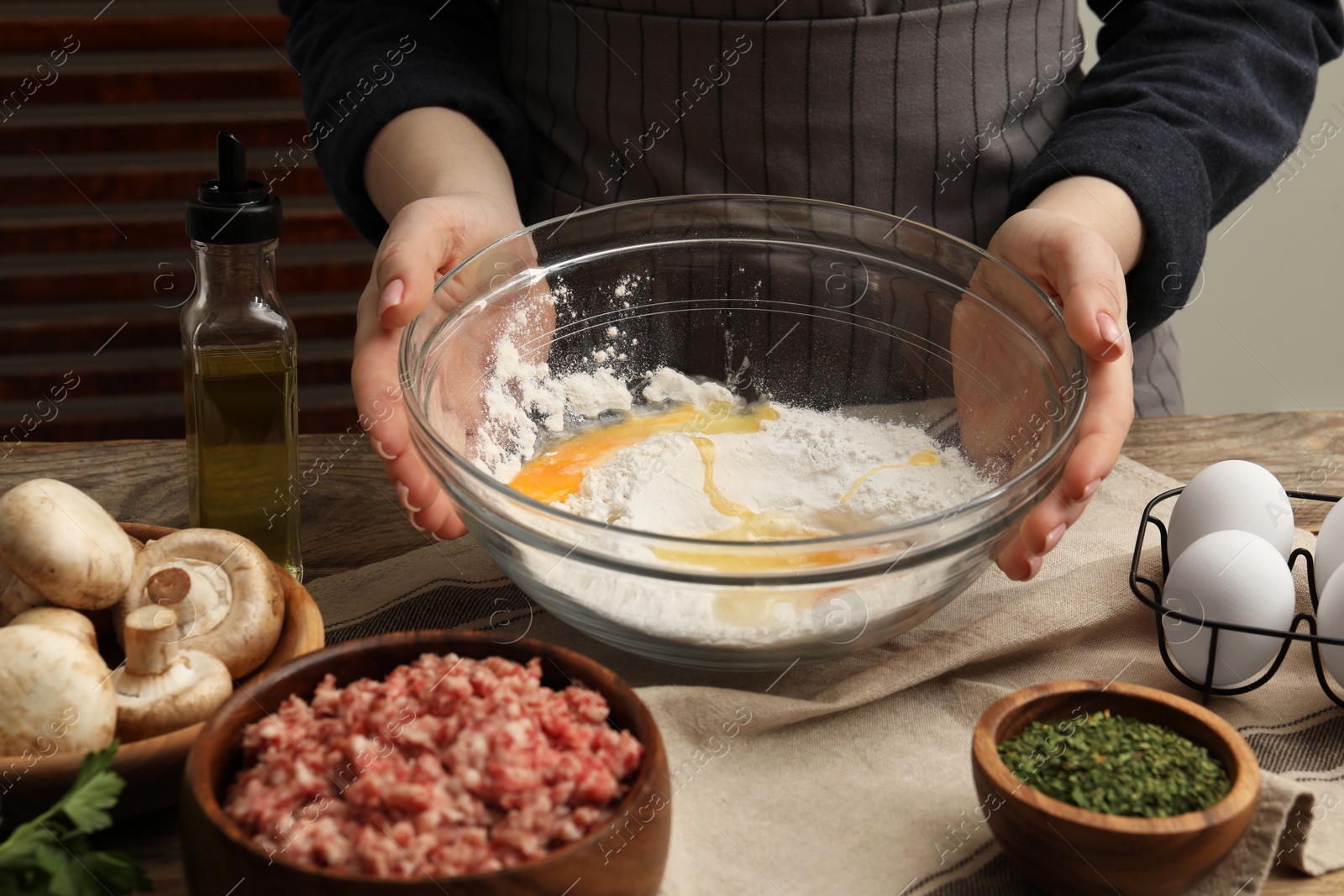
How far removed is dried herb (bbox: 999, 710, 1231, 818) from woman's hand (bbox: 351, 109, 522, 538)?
1.56 feet

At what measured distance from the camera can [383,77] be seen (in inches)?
54.2

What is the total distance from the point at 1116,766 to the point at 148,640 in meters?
0.63

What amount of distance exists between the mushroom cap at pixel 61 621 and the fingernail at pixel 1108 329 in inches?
31.1

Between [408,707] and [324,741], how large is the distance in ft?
0.17

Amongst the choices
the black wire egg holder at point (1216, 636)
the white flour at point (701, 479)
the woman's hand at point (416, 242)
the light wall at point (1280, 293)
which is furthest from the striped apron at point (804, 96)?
the light wall at point (1280, 293)

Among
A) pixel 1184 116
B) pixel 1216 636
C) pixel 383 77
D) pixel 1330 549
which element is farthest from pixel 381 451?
pixel 1184 116

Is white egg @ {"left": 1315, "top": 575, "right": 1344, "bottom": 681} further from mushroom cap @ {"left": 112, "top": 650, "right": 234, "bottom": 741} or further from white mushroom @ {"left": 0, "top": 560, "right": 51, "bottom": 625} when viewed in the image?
white mushroom @ {"left": 0, "top": 560, "right": 51, "bottom": 625}

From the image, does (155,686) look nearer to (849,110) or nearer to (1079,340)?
(1079,340)

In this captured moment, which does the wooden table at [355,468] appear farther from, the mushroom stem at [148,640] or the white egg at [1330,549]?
the mushroom stem at [148,640]

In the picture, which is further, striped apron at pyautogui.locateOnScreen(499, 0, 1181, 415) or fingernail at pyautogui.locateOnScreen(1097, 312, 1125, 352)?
striped apron at pyautogui.locateOnScreen(499, 0, 1181, 415)

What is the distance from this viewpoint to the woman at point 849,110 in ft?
4.26

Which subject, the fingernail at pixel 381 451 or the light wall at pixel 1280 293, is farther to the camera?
the light wall at pixel 1280 293

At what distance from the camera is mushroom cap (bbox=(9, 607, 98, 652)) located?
2.55 ft

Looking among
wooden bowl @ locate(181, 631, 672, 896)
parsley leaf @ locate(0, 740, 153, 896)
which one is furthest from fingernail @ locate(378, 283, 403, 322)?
parsley leaf @ locate(0, 740, 153, 896)
